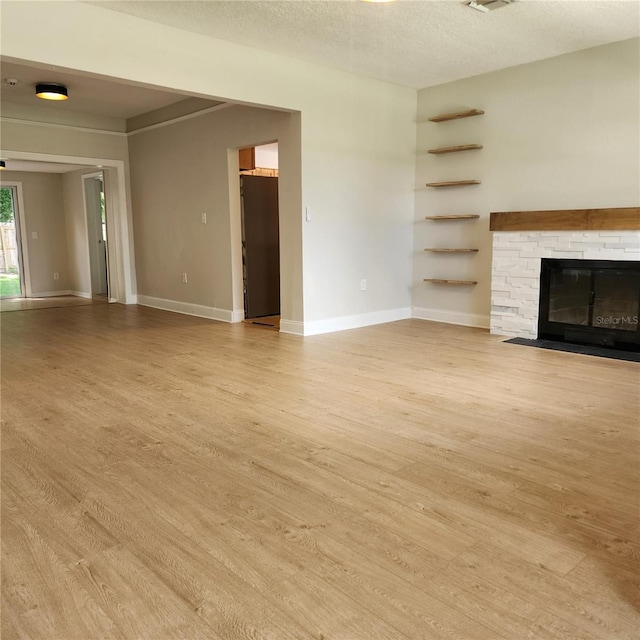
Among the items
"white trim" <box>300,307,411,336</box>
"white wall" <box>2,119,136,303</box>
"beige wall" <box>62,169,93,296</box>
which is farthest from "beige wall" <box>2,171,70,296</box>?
"white trim" <box>300,307,411,336</box>

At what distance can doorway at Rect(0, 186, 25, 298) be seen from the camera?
374 inches

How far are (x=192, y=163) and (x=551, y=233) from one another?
4159mm

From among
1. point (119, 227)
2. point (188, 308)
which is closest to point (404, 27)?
point (188, 308)

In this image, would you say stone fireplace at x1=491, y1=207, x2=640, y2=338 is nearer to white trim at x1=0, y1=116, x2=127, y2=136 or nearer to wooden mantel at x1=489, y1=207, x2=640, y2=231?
wooden mantel at x1=489, y1=207, x2=640, y2=231

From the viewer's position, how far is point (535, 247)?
5039 mm

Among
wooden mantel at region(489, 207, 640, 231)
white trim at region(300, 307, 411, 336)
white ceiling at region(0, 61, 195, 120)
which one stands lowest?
white trim at region(300, 307, 411, 336)

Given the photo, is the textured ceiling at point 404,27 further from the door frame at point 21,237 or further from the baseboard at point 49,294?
the baseboard at point 49,294

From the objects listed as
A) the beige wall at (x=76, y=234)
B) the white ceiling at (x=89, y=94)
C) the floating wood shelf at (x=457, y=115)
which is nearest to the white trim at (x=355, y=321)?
the floating wood shelf at (x=457, y=115)

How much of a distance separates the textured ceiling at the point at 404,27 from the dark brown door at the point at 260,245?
1823mm

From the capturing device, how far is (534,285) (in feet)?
16.7

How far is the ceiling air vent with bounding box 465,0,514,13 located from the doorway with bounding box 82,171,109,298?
7159 millimetres

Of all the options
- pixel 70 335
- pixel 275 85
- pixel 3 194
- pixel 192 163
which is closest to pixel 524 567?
pixel 275 85

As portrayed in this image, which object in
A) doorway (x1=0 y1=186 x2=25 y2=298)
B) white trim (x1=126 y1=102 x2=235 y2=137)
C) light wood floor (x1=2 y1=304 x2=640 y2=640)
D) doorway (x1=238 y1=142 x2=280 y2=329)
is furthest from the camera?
doorway (x1=0 y1=186 x2=25 y2=298)

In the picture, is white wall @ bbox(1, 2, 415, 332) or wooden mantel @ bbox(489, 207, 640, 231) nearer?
white wall @ bbox(1, 2, 415, 332)
